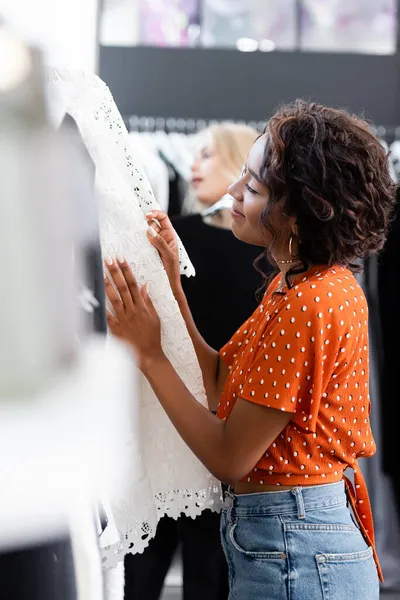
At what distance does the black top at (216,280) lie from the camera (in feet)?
4.97

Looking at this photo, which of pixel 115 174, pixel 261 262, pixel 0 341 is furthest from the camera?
pixel 261 262

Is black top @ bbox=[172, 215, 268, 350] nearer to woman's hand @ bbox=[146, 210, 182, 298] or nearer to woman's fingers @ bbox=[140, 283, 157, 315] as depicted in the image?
woman's hand @ bbox=[146, 210, 182, 298]

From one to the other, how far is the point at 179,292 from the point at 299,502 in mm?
305

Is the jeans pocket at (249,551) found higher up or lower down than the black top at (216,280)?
lower down

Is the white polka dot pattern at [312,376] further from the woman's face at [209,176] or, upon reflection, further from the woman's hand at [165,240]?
the woman's face at [209,176]

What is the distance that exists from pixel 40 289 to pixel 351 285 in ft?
1.85

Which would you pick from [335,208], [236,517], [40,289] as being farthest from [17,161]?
[236,517]

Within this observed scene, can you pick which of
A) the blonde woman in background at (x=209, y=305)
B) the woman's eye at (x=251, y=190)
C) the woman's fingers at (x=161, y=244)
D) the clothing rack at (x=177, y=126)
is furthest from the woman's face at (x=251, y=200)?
the clothing rack at (x=177, y=126)

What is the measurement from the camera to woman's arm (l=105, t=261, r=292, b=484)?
753mm

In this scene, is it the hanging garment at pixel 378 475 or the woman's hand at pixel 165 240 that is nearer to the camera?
the woman's hand at pixel 165 240

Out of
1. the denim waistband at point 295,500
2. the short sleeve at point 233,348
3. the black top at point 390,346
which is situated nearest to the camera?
the denim waistband at point 295,500

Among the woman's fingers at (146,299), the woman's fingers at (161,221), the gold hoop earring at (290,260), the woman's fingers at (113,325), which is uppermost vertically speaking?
the woman's fingers at (161,221)

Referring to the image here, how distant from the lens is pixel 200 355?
102cm

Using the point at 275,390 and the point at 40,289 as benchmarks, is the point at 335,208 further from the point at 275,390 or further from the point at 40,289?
the point at 40,289
